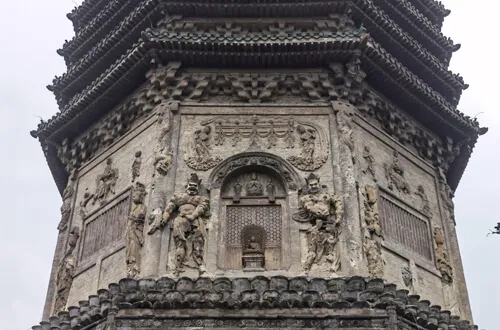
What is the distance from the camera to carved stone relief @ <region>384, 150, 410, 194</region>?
15297 millimetres

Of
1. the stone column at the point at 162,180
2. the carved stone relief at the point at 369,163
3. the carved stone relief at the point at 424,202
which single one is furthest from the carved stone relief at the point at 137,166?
the carved stone relief at the point at 424,202

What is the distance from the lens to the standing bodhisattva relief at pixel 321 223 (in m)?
12.8

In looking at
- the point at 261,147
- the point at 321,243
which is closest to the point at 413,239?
the point at 321,243

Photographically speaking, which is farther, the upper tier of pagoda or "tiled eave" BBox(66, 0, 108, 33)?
"tiled eave" BBox(66, 0, 108, 33)

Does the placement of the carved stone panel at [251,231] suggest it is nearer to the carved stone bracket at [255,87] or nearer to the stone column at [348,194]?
the stone column at [348,194]

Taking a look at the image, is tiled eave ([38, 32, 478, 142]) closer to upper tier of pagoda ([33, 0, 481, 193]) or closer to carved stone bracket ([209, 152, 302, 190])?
upper tier of pagoda ([33, 0, 481, 193])

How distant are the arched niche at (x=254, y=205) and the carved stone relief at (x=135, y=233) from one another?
5.24 feet

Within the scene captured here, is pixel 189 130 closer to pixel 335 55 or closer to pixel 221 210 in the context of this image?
pixel 221 210

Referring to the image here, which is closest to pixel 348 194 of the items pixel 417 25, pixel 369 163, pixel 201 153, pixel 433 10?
pixel 369 163

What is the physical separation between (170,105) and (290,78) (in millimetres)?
2902

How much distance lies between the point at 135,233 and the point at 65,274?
2.83m

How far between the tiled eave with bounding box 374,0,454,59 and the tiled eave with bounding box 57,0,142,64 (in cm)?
719

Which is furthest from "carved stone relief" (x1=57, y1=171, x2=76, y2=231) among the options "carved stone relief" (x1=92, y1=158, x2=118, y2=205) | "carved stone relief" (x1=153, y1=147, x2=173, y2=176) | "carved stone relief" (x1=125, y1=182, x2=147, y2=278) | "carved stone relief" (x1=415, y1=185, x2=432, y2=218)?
"carved stone relief" (x1=415, y1=185, x2=432, y2=218)

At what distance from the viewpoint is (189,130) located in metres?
→ 14.7
